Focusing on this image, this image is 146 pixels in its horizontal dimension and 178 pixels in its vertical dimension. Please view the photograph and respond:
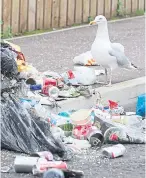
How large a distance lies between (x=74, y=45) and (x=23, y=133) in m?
5.18

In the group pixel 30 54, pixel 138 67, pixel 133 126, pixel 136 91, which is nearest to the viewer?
pixel 133 126

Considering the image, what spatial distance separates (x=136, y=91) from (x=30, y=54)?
2.16 meters

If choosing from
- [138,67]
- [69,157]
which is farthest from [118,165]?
[138,67]

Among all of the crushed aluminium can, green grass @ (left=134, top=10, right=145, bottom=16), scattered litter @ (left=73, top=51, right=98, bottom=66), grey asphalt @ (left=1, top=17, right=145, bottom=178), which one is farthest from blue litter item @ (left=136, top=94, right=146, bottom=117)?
green grass @ (left=134, top=10, right=145, bottom=16)

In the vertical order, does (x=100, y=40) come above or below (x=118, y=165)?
above

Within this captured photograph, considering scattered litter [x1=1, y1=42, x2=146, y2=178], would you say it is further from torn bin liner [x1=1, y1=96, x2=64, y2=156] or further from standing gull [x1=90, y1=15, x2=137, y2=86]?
standing gull [x1=90, y1=15, x2=137, y2=86]

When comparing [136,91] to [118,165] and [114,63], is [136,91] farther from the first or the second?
[118,165]

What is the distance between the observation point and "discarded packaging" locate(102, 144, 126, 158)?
21.7ft

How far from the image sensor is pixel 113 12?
14430 millimetres

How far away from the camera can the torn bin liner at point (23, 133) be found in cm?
665

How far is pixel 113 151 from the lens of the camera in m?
6.65

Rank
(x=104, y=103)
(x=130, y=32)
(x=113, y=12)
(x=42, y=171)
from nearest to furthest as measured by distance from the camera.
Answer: (x=42, y=171), (x=104, y=103), (x=130, y=32), (x=113, y=12)

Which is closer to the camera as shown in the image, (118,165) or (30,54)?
(118,165)

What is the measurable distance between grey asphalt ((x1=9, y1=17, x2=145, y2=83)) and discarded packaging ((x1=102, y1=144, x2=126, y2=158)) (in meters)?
2.67
